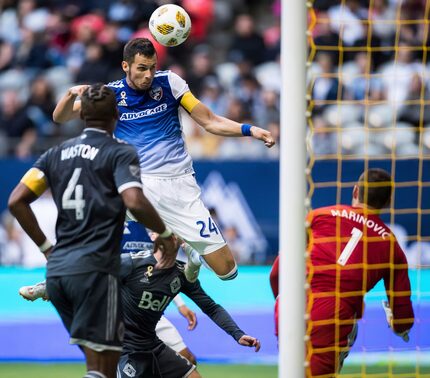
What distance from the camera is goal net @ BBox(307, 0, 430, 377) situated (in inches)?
411

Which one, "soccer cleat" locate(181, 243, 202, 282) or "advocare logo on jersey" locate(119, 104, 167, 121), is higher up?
"advocare logo on jersey" locate(119, 104, 167, 121)

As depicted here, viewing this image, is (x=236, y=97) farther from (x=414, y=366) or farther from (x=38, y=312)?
(x=414, y=366)

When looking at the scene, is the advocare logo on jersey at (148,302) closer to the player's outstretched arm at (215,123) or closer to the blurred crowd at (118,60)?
the player's outstretched arm at (215,123)

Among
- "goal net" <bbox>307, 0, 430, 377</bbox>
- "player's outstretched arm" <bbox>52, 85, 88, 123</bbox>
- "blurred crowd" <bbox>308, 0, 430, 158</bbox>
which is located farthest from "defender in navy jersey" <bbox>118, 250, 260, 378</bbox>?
"blurred crowd" <bbox>308, 0, 430, 158</bbox>

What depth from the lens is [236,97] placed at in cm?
1408

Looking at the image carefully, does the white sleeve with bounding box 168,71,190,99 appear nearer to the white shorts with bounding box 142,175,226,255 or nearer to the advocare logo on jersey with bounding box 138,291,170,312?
the white shorts with bounding box 142,175,226,255

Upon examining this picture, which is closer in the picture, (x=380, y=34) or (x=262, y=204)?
(x=262, y=204)

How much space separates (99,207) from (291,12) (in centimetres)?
155

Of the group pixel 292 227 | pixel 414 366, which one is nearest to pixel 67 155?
pixel 292 227

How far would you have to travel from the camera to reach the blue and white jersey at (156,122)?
7758 millimetres

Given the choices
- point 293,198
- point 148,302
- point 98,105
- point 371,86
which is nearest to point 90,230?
point 98,105

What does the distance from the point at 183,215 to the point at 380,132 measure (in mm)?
5643

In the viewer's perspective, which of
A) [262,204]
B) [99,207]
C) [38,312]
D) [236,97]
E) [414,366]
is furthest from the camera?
[236,97]

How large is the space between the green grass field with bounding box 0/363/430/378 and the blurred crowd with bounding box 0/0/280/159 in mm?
4203
